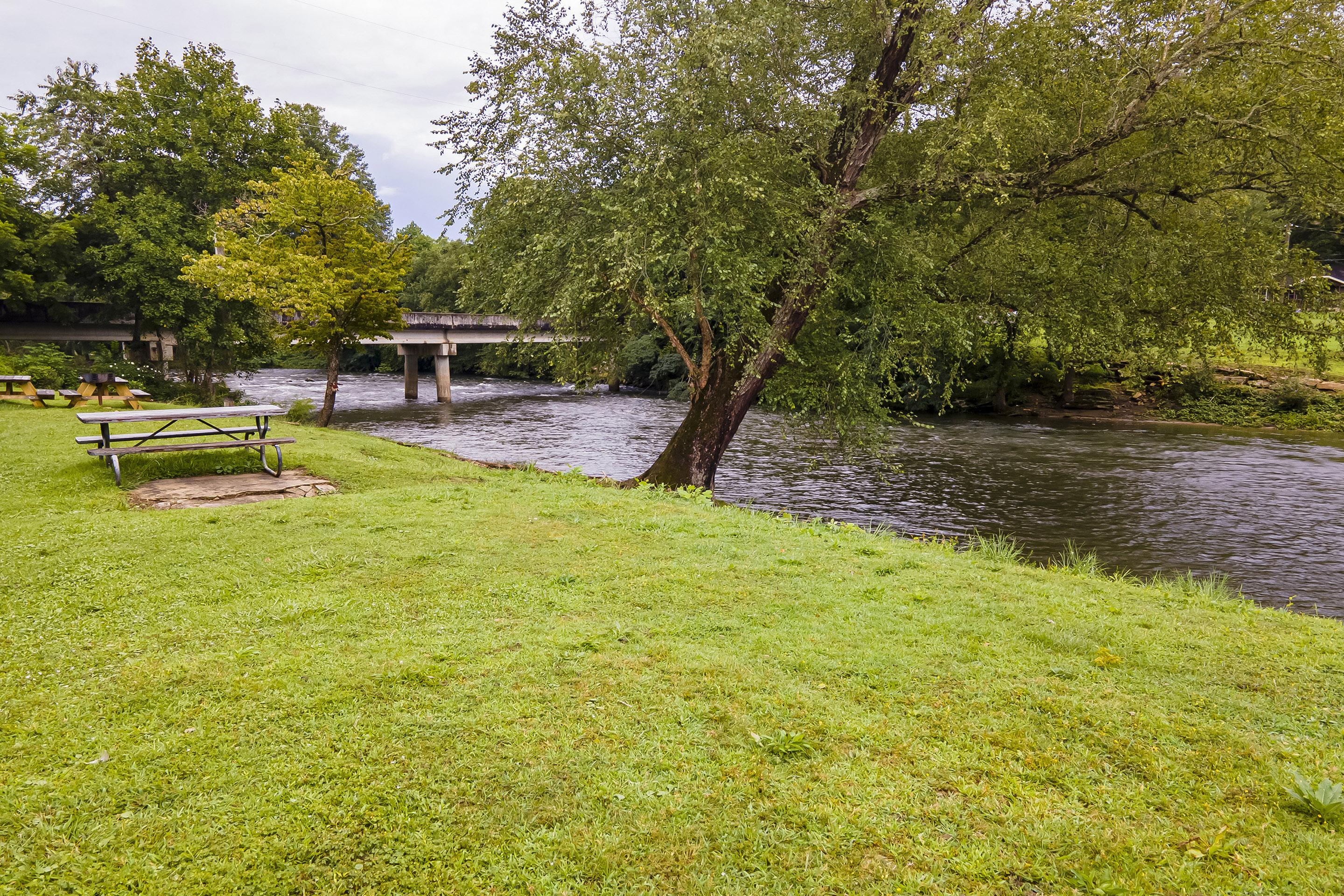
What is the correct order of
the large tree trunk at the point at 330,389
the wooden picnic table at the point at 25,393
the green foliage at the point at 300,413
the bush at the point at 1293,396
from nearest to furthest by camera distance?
the wooden picnic table at the point at 25,393
the large tree trunk at the point at 330,389
the green foliage at the point at 300,413
the bush at the point at 1293,396

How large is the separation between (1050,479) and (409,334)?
3657 centimetres

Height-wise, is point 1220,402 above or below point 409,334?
below

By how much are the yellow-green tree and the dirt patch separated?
14.3 m

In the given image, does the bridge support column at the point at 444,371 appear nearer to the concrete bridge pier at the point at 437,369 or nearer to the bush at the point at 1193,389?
the concrete bridge pier at the point at 437,369

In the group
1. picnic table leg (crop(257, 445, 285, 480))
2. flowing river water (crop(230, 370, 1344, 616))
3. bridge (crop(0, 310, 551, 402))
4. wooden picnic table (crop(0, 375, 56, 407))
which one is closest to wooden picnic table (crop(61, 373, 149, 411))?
wooden picnic table (crop(0, 375, 56, 407))

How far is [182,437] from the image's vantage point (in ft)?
39.2

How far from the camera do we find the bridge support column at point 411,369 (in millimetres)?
47188

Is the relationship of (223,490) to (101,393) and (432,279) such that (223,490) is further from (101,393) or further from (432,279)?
(432,279)

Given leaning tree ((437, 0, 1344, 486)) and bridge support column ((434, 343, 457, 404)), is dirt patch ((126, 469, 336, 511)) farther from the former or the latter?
bridge support column ((434, 343, 457, 404))

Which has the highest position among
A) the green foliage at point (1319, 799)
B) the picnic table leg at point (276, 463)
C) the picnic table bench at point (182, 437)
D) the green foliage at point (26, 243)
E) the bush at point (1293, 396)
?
the green foliage at point (26, 243)

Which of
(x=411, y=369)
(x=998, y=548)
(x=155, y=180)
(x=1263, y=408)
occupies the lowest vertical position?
(x=998, y=548)

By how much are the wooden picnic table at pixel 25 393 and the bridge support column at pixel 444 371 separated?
22.6m

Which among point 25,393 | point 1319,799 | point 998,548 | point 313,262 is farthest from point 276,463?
point 25,393

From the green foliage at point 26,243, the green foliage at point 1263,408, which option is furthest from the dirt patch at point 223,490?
the green foliage at point 1263,408
